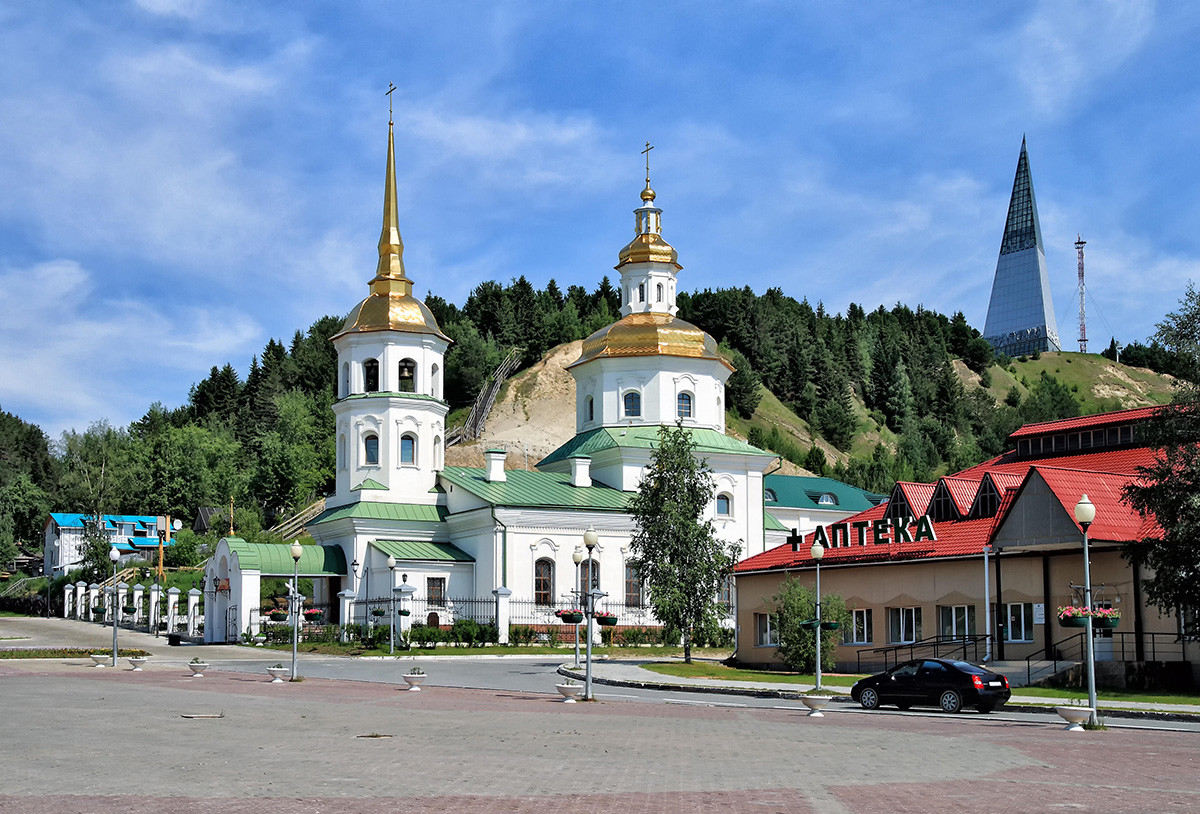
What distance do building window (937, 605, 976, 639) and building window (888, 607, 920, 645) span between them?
34.0 inches

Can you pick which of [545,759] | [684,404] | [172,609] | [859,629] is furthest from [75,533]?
[545,759]

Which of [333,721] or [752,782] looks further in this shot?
[333,721]

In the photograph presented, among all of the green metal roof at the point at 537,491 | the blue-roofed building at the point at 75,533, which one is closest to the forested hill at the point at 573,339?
the blue-roofed building at the point at 75,533

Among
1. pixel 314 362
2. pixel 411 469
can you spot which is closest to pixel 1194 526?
pixel 411 469

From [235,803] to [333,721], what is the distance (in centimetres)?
841

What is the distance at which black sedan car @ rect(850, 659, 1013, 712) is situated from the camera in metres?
23.3

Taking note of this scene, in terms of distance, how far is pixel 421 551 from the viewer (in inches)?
2045

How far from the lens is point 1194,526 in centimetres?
2631

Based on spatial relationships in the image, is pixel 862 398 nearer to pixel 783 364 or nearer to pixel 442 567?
pixel 783 364

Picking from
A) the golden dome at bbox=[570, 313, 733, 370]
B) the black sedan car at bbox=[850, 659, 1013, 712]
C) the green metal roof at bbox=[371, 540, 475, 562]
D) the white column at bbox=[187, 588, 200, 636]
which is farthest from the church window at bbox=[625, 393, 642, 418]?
the black sedan car at bbox=[850, 659, 1013, 712]

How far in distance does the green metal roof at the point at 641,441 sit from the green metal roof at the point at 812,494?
17901mm

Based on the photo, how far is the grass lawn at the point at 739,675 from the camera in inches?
1258

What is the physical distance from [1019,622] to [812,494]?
155ft

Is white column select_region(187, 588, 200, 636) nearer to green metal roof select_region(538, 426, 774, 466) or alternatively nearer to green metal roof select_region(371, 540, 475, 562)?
Answer: green metal roof select_region(371, 540, 475, 562)
